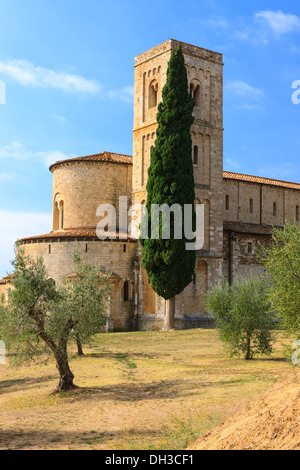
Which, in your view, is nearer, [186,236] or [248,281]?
[248,281]

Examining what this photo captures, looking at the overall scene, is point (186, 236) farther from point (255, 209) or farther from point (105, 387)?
point (105, 387)

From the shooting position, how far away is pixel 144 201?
127 feet

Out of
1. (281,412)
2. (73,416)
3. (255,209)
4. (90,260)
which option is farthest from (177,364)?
(255,209)

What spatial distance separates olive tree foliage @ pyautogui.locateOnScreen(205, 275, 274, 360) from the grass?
0.63 metres

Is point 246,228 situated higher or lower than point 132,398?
higher

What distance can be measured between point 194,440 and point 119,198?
3188cm

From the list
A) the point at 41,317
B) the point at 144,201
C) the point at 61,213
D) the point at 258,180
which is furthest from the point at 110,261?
the point at 41,317

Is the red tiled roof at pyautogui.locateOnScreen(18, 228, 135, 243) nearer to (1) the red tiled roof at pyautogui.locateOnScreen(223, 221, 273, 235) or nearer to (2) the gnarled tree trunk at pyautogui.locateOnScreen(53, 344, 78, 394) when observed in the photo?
(1) the red tiled roof at pyautogui.locateOnScreen(223, 221, 273, 235)

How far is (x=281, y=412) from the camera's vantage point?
9.02 m

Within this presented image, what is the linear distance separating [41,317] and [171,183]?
1814cm

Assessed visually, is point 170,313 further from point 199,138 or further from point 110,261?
point 199,138

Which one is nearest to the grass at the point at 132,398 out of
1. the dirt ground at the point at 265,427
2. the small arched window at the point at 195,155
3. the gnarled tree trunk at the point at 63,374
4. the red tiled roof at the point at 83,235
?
the gnarled tree trunk at the point at 63,374

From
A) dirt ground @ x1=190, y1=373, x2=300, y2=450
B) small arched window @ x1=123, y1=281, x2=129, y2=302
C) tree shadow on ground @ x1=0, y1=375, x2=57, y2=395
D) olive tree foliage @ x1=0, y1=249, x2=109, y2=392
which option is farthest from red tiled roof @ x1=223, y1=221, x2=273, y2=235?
dirt ground @ x1=190, y1=373, x2=300, y2=450

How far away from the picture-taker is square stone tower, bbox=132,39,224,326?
37719 millimetres
